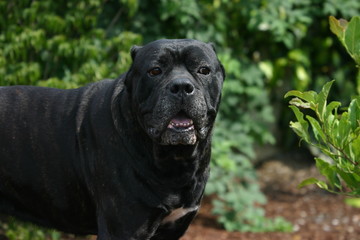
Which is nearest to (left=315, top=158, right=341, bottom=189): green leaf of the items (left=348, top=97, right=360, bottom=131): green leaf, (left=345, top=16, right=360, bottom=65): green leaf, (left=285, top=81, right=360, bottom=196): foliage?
(left=285, top=81, right=360, bottom=196): foliage

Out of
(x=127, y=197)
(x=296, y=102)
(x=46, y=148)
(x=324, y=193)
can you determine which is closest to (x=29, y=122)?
(x=46, y=148)

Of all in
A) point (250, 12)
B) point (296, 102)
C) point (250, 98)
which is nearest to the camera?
point (296, 102)

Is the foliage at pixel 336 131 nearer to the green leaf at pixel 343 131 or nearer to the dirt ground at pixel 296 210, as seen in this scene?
the green leaf at pixel 343 131

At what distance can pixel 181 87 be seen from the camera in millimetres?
2820

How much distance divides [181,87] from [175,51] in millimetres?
222

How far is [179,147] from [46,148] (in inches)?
27.7

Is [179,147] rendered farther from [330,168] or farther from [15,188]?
[15,188]

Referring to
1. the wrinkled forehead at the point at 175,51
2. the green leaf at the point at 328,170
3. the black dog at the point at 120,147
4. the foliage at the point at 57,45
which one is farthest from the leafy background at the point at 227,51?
the green leaf at the point at 328,170

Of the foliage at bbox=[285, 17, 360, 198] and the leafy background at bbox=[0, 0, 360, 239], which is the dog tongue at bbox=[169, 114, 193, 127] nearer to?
the foliage at bbox=[285, 17, 360, 198]

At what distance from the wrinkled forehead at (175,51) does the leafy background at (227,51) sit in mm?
1387

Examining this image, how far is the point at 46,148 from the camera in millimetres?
3275

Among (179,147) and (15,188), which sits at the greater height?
(179,147)

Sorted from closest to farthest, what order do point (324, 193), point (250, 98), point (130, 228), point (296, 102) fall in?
point (296, 102) → point (130, 228) → point (250, 98) → point (324, 193)

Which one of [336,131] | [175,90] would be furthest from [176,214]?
[336,131]
